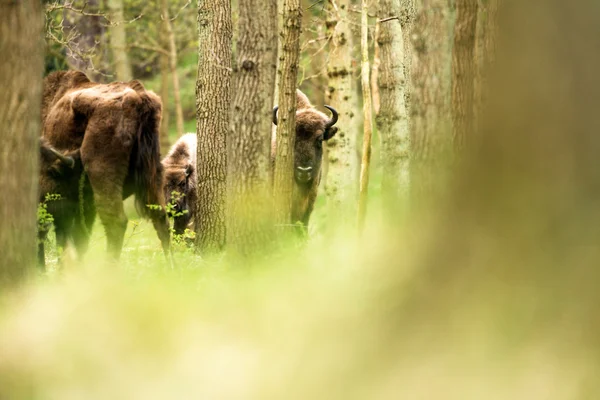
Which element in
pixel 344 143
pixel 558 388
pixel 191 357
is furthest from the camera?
pixel 344 143

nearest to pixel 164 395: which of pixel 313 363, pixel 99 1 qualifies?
pixel 313 363

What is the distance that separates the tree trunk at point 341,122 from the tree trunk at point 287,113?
151 inches

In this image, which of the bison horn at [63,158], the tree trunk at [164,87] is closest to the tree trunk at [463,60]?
the bison horn at [63,158]

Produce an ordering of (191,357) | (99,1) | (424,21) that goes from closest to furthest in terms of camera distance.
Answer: (191,357) < (424,21) < (99,1)

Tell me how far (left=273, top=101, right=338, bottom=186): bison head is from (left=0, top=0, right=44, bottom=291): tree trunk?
20.0 feet

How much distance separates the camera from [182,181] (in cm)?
1445

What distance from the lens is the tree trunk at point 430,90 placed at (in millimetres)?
7586

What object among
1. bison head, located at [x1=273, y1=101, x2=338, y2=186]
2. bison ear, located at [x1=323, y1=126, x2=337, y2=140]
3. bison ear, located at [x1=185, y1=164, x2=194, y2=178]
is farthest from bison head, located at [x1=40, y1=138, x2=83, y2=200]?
bison ear, located at [x1=323, y1=126, x2=337, y2=140]

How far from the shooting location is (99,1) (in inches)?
975

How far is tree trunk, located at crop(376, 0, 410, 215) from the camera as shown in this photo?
11508 mm

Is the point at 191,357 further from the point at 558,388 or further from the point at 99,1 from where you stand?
the point at 99,1

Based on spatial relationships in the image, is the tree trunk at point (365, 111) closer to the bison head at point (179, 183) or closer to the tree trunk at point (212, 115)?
the tree trunk at point (212, 115)

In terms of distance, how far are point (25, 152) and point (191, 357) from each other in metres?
2.05

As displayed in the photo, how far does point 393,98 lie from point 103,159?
12.8ft
